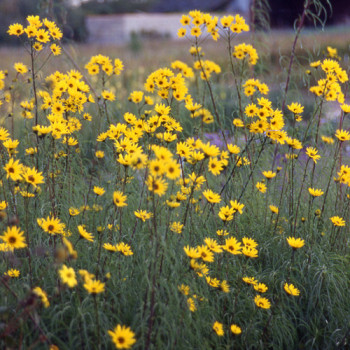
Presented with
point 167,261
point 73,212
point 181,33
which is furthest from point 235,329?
point 181,33

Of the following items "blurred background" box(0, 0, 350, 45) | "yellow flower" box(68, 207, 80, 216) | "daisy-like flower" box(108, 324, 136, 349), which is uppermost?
"blurred background" box(0, 0, 350, 45)

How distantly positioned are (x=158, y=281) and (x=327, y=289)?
86cm

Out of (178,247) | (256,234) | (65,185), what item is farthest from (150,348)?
(65,185)

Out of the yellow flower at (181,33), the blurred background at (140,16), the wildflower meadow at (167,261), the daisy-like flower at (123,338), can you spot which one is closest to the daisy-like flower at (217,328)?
the wildflower meadow at (167,261)

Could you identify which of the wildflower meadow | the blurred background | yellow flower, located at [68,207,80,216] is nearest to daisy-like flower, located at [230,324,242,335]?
the wildflower meadow

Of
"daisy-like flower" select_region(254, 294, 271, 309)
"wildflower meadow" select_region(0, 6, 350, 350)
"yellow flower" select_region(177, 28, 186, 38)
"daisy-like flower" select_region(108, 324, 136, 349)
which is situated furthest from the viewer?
"yellow flower" select_region(177, 28, 186, 38)

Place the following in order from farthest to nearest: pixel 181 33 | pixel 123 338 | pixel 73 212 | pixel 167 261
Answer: pixel 181 33 → pixel 73 212 → pixel 167 261 → pixel 123 338

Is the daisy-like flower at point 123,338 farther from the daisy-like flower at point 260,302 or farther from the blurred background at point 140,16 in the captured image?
the blurred background at point 140,16

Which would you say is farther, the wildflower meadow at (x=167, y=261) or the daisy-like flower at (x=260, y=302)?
the daisy-like flower at (x=260, y=302)

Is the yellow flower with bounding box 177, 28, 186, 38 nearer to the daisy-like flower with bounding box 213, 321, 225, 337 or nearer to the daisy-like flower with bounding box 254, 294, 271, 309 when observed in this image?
the daisy-like flower with bounding box 254, 294, 271, 309

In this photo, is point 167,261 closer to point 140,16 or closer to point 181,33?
point 181,33

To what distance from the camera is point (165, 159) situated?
164 centimetres

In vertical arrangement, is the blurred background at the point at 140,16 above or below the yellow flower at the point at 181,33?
above

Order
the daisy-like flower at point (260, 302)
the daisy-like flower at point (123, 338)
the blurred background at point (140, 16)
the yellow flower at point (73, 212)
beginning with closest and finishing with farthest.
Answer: the daisy-like flower at point (123, 338) → the daisy-like flower at point (260, 302) → the yellow flower at point (73, 212) → the blurred background at point (140, 16)
